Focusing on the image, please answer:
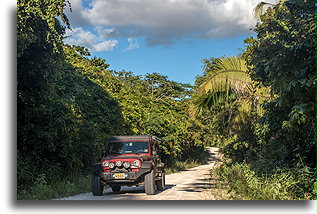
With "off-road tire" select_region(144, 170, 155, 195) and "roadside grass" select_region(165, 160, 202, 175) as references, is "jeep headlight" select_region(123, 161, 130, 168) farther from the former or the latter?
"roadside grass" select_region(165, 160, 202, 175)

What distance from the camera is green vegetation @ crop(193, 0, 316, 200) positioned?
7.54 m

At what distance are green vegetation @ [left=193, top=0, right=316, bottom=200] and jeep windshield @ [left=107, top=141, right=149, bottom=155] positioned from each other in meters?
2.04

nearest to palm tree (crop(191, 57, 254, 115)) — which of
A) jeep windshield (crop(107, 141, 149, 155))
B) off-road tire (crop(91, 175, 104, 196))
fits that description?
jeep windshield (crop(107, 141, 149, 155))

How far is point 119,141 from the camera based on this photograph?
1116cm

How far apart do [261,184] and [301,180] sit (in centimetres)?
80

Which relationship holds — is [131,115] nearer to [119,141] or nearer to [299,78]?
[119,141]

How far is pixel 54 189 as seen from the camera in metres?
10.3

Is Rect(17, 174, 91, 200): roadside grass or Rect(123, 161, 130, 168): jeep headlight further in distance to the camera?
Rect(123, 161, 130, 168): jeep headlight

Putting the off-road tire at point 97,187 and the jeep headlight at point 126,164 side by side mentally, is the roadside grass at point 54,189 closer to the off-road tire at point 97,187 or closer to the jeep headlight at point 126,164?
the off-road tire at point 97,187

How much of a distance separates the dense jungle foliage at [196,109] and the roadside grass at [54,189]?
9 cm

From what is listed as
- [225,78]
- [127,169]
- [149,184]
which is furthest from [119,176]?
[225,78]

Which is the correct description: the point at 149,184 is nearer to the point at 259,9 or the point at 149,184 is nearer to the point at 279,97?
the point at 279,97

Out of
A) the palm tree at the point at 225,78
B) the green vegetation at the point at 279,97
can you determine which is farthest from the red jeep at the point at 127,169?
the palm tree at the point at 225,78

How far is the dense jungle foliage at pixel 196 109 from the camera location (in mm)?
7887
